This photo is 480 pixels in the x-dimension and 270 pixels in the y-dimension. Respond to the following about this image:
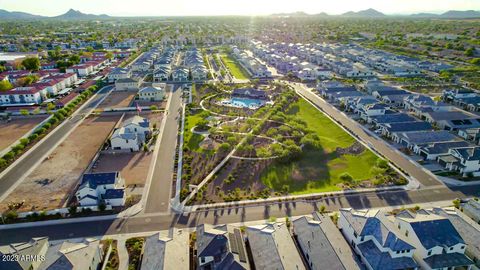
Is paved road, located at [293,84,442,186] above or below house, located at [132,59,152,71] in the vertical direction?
below

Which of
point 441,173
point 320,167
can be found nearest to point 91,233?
point 320,167

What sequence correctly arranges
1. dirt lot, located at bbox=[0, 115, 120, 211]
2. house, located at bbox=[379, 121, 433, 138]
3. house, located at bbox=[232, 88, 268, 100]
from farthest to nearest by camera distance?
1. house, located at bbox=[232, 88, 268, 100]
2. house, located at bbox=[379, 121, 433, 138]
3. dirt lot, located at bbox=[0, 115, 120, 211]

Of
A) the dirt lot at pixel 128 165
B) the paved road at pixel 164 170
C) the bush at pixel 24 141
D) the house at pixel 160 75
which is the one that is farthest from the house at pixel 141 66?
the dirt lot at pixel 128 165

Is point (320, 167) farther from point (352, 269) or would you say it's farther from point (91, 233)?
point (91, 233)

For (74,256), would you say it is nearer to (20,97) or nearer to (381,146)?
(381,146)

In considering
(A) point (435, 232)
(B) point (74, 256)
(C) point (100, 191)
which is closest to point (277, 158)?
(A) point (435, 232)

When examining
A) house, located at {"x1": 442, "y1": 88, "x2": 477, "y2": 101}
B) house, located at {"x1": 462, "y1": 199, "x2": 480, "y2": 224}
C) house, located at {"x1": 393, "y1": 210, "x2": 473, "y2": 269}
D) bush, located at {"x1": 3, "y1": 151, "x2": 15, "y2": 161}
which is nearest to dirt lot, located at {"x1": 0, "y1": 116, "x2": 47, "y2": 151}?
bush, located at {"x1": 3, "y1": 151, "x2": 15, "y2": 161}

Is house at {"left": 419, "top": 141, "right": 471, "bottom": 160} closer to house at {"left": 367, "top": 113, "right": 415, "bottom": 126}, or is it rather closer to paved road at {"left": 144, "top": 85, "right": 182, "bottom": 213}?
house at {"left": 367, "top": 113, "right": 415, "bottom": 126}
